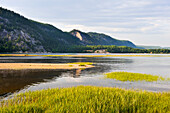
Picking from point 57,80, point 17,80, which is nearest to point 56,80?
point 57,80

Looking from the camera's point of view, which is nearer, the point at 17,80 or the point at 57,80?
the point at 17,80

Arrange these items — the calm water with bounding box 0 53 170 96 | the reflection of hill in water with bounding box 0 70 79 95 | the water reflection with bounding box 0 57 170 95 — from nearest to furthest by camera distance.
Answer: the reflection of hill in water with bounding box 0 70 79 95, the calm water with bounding box 0 53 170 96, the water reflection with bounding box 0 57 170 95

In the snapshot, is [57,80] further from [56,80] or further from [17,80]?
[17,80]

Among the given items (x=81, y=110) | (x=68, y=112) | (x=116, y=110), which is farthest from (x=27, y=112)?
(x=116, y=110)

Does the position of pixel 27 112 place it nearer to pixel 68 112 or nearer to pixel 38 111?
pixel 38 111

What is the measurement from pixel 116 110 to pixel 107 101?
2.32 m

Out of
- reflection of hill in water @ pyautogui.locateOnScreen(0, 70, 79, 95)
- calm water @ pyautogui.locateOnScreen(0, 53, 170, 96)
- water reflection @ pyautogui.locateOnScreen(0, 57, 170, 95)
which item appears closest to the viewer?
reflection of hill in water @ pyautogui.locateOnScreen(0, 70, 79, 95)

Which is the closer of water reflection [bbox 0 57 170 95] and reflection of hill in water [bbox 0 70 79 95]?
reflection of hill in water [bbox 0 70 79 95]

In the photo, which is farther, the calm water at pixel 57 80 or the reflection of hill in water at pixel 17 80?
the calm water at pixel 57 80

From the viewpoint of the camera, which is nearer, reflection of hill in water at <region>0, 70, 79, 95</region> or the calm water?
reflection of hill in water at <region>0, 70, 79, 95</region>

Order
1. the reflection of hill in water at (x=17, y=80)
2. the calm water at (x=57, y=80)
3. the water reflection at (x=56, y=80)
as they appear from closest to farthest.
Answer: the reflection of hill in water at (x=17, y=80)
the calm water at (x=57, y=80)
the water reflection at (x=56, y=80)

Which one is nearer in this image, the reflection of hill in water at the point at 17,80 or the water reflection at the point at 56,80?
the reflection of hill in water at the point at 17,80

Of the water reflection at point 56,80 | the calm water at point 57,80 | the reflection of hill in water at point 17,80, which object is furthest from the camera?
the water reflection at point 56,80

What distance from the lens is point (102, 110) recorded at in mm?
12742
